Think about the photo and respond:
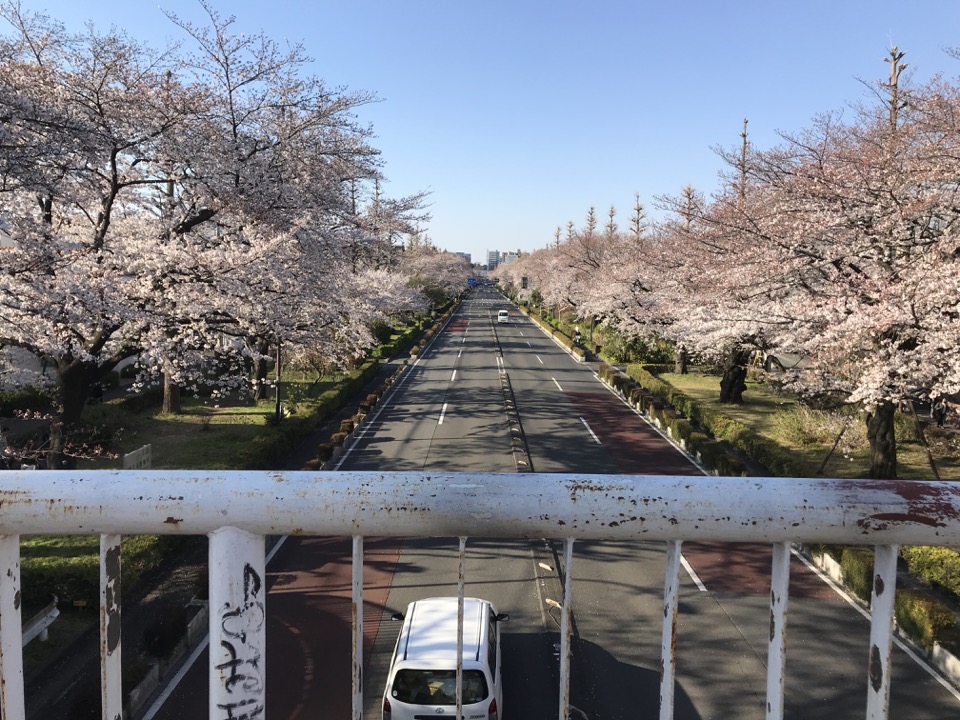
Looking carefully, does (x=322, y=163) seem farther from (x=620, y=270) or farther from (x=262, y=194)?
(x=620, y=270)

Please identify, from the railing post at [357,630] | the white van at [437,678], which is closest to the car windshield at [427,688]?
the white van at [437,678]

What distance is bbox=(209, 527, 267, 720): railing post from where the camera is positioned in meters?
1.31

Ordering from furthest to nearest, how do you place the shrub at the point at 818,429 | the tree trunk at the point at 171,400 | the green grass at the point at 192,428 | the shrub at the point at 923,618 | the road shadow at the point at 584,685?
the tree trunk at the point at 171,400 → the shrub at the point at 818,429 → the green grass at the point at 192,428 → the shrub at the point at 923,618 → the road shadow at the point at 584,685

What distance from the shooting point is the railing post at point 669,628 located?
1.32 metres

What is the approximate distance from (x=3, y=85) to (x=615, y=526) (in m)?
11.2

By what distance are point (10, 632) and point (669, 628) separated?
4.44 ft

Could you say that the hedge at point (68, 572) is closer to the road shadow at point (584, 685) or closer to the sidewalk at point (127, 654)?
the sidewalk at point (127, 654)

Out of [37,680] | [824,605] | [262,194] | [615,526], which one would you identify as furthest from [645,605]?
[262,194]

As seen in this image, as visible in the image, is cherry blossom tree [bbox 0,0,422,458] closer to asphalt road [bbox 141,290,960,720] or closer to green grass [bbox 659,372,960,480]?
asphalt road [bbox 141,290,960,720]

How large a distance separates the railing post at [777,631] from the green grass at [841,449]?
12.2 metres

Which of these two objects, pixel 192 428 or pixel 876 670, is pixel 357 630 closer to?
pixel 876 670

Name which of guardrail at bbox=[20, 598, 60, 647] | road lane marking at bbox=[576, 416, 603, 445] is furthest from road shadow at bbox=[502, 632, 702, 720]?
road lane marking at bbox=[576, 416, 603, 445]

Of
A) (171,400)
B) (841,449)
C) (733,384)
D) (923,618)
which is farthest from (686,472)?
(171,400)

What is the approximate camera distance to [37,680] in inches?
300
